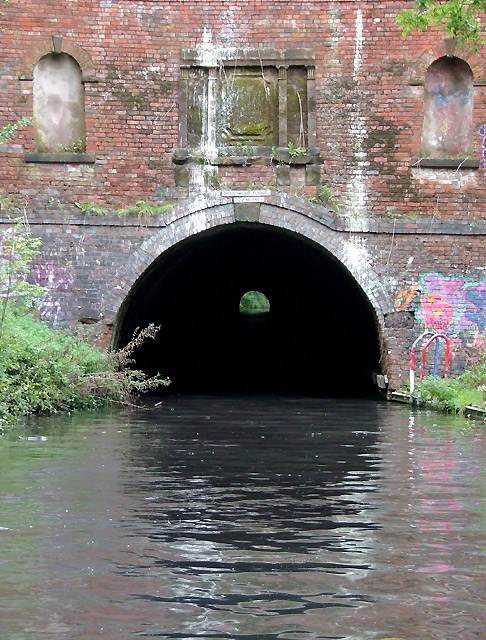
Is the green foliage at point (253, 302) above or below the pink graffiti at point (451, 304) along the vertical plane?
above

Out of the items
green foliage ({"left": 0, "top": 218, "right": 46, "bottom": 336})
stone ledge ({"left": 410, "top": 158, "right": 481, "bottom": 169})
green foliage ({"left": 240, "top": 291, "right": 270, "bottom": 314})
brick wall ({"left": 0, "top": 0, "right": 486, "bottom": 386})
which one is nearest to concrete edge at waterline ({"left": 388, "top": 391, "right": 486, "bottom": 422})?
brick wall ({"left": 0, "top": 0, "right": 486, "bottom": 386})

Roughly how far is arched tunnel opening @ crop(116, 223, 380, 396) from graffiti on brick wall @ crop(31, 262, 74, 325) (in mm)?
1088

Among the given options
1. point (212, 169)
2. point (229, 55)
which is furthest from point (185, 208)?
point (229, 55)

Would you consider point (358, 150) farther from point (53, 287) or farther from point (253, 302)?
point (253, 302)

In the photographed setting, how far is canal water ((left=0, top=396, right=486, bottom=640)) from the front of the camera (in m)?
5.93

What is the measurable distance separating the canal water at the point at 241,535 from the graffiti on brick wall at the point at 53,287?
5128 mm

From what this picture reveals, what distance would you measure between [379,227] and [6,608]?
1385cm

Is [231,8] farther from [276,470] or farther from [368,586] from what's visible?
[368,586]

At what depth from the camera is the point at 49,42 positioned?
1916 centimetres

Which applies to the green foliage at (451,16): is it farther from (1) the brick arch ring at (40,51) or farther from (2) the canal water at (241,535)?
(2) the canal water at (241,535)

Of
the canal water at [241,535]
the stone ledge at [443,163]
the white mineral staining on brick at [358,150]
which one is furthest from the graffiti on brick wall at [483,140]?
the canal water at [241,535]

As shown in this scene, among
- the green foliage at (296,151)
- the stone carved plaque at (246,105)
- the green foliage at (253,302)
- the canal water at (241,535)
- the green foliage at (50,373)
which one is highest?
the stone carved plaque at (246,105)

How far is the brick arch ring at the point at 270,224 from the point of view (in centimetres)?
1914

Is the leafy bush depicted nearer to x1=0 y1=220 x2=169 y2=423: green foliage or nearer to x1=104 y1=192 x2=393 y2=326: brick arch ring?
x1=104 y1=192 x2=393 y2=326: brick arch ring
